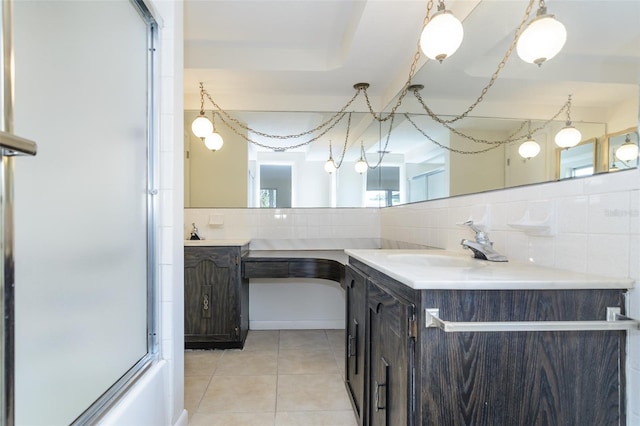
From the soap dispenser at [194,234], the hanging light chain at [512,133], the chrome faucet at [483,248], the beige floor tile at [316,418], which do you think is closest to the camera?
the hanging light chain at [512,133]

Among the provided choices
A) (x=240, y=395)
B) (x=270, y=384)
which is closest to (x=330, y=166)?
(x=270, y=384)

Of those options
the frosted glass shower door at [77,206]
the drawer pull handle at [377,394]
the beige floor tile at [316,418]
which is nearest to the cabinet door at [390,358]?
the drawer pull handle at [377,394]

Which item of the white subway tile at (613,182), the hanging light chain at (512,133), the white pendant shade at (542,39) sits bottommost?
the white subway tile at (613,182)

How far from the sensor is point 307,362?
240 centimetres

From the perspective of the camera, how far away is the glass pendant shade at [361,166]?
317 cm

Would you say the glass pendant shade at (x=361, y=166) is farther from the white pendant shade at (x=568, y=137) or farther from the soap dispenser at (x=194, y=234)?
the white pendant shade at (x=568, y=137)

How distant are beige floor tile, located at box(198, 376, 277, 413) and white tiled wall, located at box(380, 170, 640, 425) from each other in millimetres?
1465

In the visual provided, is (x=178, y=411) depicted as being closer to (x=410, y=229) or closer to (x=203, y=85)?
(x=410, y=229)

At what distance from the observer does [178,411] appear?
1546 mm

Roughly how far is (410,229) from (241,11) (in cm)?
192

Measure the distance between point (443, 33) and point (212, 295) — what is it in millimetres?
2290

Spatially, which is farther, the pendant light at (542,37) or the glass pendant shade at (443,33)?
the glass pendant shade at (443,33)

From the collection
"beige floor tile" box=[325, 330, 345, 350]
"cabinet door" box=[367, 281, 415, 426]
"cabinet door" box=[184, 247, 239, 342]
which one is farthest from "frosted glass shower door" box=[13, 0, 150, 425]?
"beige floor tile" box=[325, 330, 345, 350]

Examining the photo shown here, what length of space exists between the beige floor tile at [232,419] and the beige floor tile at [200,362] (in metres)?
0.50
